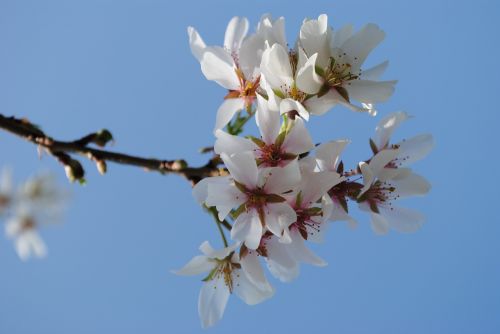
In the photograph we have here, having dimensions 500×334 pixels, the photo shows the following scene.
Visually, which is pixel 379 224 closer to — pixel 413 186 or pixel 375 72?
pixel 413 186

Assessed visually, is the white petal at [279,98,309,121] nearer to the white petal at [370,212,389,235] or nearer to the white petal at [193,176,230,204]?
the white petal at [193,176,230,204]

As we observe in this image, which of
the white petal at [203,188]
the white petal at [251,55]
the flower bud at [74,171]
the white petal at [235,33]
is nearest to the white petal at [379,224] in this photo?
the white petal at [203,188]

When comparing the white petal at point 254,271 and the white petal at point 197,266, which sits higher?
the white petal at point 197,266

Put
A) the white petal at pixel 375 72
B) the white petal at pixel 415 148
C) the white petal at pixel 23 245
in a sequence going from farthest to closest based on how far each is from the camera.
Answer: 1. the white petal at pixel 23 245
2. the white petal at pixel 415 148
3. the white petal at pixel 375 72

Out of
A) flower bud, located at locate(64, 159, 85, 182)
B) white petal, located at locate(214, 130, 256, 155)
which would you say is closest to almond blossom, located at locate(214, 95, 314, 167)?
white petal, located at locate(214, 130, 256, 155)

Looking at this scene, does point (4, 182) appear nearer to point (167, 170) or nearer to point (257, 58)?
point (167, 170)

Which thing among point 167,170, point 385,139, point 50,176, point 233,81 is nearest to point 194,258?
point 167,170

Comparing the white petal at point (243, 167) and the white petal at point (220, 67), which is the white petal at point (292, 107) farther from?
the white petal at point (220, 67)
